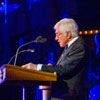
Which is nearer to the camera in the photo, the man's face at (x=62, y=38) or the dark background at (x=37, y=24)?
the man's face at (x=62, y=38)

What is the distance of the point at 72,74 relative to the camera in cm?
236

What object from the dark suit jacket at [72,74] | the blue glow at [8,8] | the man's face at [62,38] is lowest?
the dark suit jacket at [72,74]

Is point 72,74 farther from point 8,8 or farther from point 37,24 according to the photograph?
point 8,8

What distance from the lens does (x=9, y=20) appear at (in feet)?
23.5

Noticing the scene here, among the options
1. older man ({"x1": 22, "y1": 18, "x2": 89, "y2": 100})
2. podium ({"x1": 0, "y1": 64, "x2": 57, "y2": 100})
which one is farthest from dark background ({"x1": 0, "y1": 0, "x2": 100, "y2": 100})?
podium ({"x1": 0, "y1": 64, "x2": 57, "y2": 100})

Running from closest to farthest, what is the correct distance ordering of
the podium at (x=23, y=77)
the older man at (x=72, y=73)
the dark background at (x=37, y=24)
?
the podium at (x=23, y=77), the older man at (x=72, y=73), the dark background at (x=37, y=24)

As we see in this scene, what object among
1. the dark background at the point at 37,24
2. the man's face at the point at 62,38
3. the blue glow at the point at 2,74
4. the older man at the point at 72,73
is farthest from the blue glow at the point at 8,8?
the blue glow at the point at 2,74

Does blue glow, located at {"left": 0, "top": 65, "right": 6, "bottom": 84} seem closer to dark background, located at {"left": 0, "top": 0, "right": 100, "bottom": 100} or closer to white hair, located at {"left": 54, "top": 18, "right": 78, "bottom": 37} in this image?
white hair, located at {"left": 54, "top": 18, "right": 78, "bottom": 37}

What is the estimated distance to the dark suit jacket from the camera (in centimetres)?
229

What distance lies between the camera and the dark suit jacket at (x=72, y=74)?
7.51 ft

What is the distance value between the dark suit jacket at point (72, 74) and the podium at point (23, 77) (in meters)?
0.26

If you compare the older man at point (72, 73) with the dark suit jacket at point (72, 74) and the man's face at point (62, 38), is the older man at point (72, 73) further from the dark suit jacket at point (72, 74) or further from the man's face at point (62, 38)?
the man's face at point (62, 38)

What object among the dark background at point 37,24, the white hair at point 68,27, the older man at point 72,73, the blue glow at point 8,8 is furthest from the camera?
the blue glow at point 8,8

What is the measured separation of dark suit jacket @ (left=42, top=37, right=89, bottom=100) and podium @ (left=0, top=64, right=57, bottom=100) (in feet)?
0.86
